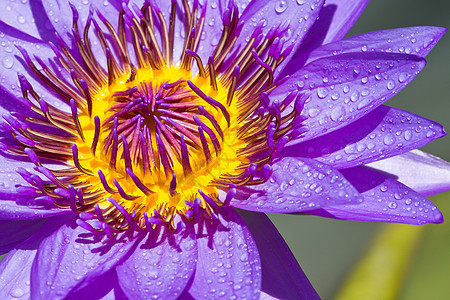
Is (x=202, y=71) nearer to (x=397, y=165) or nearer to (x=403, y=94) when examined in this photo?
(x=397, y=165)

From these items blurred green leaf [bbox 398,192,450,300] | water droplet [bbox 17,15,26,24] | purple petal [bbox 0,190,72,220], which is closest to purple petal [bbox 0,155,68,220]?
purple petal [bbox 0,190,72,220]

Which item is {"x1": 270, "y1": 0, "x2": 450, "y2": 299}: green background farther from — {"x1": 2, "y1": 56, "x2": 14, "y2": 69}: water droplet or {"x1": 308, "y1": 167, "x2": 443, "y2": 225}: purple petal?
{"x1": 2, "y1": 56, "x2": 14, "y2": 69}: water droplet

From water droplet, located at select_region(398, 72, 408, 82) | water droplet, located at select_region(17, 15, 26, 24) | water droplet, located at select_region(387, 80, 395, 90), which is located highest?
water droplet, located at select_region(17, 15, 26, 24)

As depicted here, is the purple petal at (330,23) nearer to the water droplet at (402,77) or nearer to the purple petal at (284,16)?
the purple petal at (284,16)

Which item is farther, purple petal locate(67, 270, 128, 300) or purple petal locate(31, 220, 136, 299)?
purple petal locate(67, 270, 128, 300)

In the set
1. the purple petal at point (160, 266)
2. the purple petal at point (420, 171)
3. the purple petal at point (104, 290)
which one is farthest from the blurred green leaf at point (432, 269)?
the purple petal at point (104, 290)

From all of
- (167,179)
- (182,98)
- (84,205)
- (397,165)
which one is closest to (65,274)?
(84,205)

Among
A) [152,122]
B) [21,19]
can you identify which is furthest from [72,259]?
[21,19]
